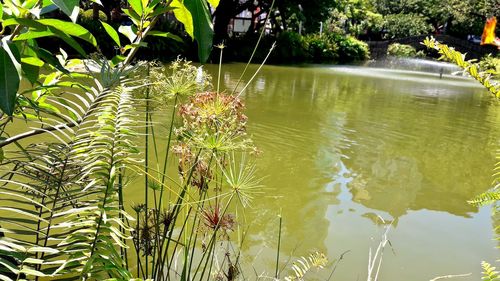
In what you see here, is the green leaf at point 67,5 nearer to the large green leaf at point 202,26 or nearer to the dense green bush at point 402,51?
the large green leaf at point 202,26

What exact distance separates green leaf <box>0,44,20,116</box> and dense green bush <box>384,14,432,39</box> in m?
36.5

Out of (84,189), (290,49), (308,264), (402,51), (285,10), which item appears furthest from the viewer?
(402,51)

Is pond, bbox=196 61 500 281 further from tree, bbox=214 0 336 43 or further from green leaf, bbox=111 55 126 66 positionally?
tree, bbox=214 0 336 43

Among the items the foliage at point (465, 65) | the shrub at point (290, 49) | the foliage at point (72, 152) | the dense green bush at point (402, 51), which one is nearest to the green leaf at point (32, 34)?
the foliage at point (72, 152)

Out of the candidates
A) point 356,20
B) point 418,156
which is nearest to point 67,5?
point 418,156

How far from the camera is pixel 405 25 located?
34.9 meters

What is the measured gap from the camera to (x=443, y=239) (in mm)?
3598

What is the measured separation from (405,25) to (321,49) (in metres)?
14.4

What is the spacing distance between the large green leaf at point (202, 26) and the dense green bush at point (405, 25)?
119ft

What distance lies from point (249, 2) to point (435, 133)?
14.0m

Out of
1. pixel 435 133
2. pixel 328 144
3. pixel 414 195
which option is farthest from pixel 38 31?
pixel 435 133

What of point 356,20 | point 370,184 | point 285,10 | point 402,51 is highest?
point 356,20

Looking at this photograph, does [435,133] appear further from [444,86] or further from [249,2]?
[249,2]

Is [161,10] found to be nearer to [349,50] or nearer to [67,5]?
[67,5]
